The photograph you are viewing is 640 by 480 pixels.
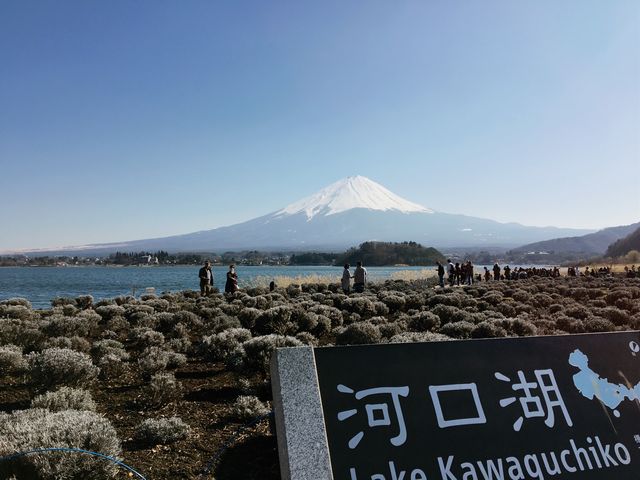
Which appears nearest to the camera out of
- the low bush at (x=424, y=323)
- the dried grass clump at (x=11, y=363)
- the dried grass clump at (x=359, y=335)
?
the dried grass clump at (x=11, y=363)

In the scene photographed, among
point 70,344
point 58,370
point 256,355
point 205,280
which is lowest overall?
point 256,355

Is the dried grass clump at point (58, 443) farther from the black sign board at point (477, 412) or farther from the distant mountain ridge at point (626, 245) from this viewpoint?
the distant mountain ridge at point (626, 245)

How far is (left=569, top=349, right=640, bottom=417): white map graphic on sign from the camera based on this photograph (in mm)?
4016

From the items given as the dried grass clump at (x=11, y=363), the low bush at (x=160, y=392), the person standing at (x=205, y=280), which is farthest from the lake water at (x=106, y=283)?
the low bush at (x=160, y=392)

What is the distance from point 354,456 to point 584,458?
6.24 feet

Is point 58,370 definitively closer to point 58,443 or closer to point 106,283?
point 58,443

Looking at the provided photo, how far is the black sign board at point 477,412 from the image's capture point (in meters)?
3.23

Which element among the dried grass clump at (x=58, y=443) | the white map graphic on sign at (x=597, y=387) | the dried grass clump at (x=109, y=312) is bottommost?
the dried grass clump at (x=109, y=312)

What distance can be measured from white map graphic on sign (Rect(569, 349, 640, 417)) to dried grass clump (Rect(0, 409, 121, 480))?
4.08m

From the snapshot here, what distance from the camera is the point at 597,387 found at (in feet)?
13.3

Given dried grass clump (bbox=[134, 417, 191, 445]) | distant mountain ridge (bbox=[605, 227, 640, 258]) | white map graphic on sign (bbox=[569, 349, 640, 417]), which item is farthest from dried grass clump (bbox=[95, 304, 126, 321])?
distant mountain ridge (bbox=[605, 227, 640, 258])

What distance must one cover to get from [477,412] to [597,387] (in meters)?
1.33

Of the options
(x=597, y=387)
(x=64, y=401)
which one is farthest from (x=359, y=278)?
(x=597, y=387)

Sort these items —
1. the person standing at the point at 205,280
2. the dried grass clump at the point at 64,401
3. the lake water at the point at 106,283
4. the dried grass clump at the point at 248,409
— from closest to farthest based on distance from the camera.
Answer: the dried grass clump at the point at 64,401 → the dried grass clump at the point at 248,409 → the person standing at the point at 205,280 → the lake water at the point at 106,283
